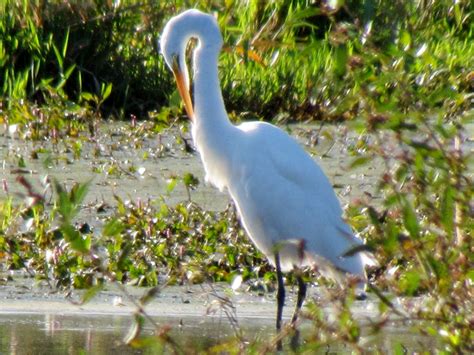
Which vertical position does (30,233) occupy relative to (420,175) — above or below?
above

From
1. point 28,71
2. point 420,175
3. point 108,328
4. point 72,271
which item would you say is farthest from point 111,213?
point 420,175

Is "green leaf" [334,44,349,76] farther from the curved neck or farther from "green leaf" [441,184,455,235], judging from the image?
the curved neck

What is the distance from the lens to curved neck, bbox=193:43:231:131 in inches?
199

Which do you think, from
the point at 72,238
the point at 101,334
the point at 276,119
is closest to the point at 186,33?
the point at 101,334

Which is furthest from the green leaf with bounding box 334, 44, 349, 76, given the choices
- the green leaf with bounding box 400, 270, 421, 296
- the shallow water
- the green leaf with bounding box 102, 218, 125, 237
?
the shallow water

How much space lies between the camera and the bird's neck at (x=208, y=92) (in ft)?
16.6

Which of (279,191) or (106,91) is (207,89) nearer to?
(279,191)

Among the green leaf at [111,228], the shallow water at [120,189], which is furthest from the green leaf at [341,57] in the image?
the shallow water at [120,189]

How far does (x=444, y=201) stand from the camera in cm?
224

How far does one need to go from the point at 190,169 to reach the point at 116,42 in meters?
2.08

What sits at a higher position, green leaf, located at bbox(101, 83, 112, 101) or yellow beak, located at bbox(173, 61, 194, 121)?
green leaf, located at bbox(101, 83, 112, 101)

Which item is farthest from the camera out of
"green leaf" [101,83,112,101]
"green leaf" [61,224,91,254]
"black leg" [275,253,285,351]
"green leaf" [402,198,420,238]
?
"green leaf" [101,83,112,101]

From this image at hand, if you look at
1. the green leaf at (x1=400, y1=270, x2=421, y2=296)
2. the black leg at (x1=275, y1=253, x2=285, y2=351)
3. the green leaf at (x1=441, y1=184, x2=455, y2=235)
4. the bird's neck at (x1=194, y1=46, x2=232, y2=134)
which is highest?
the bird's neck at (x1=194, y1=46, x2=232, y2=134)

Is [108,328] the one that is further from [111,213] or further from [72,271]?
[111,213]
